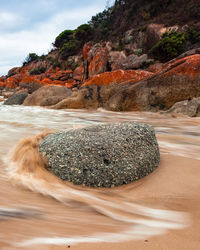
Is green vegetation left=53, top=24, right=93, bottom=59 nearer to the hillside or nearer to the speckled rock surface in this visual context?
the hillside

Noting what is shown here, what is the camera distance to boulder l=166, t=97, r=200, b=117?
16.5 ft

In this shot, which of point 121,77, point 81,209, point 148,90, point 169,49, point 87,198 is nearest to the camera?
point 81,209

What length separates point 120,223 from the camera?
1135 mm

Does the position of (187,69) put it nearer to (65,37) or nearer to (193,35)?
(193,35)

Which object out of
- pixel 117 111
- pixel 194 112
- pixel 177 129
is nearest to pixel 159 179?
pixel 177 129

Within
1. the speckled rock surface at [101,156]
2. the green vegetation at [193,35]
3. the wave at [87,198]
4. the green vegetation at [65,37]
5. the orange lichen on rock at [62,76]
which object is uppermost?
the green vegetation at [65,37]

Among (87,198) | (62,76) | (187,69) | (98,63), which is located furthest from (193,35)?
(87,198)

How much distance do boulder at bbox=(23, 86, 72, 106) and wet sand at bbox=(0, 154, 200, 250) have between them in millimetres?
8320

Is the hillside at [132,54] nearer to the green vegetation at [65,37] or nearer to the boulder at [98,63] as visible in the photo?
the boulder at [98,63]

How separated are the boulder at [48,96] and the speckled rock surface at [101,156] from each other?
786 centimetres

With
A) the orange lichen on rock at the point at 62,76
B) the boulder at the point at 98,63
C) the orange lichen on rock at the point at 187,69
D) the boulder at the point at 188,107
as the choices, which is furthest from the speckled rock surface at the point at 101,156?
the orange lichen on rock at the point at 62,76

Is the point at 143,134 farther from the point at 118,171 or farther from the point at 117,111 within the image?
the point at 117,111

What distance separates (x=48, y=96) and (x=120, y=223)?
9334 mm

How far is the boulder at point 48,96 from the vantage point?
9.63 metres
